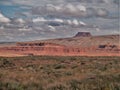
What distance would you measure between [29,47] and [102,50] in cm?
3375

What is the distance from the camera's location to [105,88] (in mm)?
16125

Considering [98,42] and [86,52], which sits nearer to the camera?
[86,52]

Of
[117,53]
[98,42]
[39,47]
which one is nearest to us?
[117,53]

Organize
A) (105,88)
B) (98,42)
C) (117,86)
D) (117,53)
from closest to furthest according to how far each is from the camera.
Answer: (105,88)
(117,86)
(117,53)
(98,42)

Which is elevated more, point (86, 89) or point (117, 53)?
point (86, 89)

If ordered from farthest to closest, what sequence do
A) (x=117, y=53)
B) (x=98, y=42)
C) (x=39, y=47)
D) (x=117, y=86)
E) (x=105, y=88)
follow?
1. (x=98, y=42)
2. (x=39, y=47)
3. (x=117, y=53)
4. (x=117, y=86)
5. (x=105, y=88)

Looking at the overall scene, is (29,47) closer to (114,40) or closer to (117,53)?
(117,53)

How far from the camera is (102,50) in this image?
511 ft

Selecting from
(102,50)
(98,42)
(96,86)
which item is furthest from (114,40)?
(96,86)

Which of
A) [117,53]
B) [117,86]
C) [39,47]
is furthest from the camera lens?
[39,47]

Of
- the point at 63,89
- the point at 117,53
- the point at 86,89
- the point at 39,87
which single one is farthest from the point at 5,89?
the point at 117,53

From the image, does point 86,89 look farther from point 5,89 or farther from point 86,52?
point 86,52

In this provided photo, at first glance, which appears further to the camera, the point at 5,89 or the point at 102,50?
the point at 102,50

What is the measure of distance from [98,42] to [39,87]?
177691 mm
